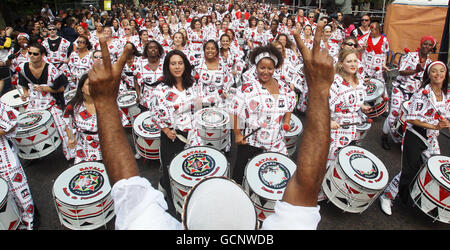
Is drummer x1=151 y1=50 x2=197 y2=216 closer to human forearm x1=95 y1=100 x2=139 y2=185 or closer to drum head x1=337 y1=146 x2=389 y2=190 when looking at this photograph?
drum head x1=337 y1=146 x2=389 y2=190

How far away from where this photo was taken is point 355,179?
3266 millimetres

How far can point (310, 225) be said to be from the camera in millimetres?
960

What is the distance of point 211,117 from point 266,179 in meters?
1.90

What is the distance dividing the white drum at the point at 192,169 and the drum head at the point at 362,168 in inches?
61.8

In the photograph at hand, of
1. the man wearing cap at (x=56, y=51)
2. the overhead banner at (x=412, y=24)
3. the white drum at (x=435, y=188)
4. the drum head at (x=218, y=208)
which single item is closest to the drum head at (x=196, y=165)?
the drum head at (x=218, y=208)

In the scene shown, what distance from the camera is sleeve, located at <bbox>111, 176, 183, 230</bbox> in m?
0.98

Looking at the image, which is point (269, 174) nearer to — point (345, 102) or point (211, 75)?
point (345, 102)

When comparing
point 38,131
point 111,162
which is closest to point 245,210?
point 111,162

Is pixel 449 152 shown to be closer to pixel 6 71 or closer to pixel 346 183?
pixel 346 183

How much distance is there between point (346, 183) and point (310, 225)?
8.93 feet

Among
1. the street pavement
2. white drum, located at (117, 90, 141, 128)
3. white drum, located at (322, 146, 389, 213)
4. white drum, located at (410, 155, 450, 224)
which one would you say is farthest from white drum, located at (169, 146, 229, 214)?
white drum, located at (117, 90, 141, 128)

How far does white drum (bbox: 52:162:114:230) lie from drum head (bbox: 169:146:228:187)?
839 mm

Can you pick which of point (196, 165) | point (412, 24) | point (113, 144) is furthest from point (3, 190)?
point (412, 24)

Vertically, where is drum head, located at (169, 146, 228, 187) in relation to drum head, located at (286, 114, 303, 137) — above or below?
above
